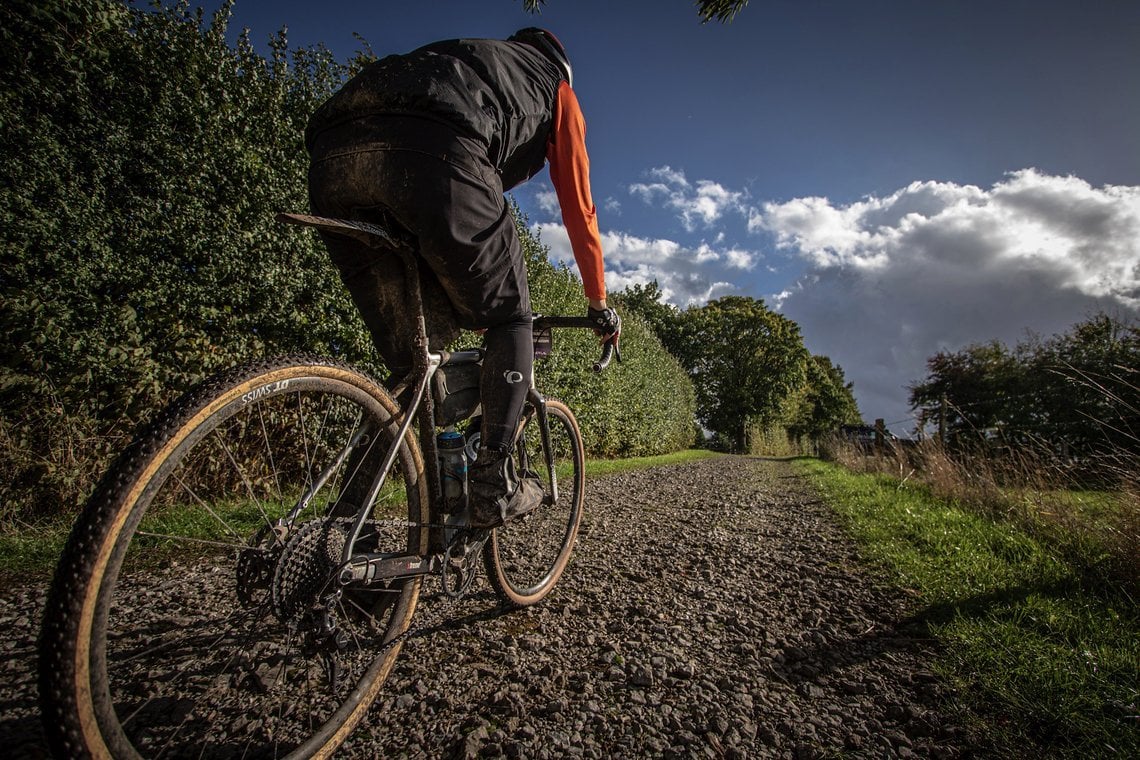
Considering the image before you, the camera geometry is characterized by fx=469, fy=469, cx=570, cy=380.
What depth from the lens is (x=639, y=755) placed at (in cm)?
146

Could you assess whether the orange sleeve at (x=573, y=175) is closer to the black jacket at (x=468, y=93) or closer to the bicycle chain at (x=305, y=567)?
the black jacket at (x=468, y=93)

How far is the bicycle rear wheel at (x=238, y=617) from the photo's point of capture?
0.89 meters

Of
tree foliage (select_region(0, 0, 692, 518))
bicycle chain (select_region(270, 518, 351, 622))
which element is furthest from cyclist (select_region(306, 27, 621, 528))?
tree foliage (select_region(0, 0, 692, 518))

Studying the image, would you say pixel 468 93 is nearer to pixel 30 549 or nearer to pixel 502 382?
pixel 502 382

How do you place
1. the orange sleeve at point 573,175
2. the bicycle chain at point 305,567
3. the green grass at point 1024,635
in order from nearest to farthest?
the bicycle chain at point 305,567, the green grass at point 1024,635, the orange sleeve at point 573,175

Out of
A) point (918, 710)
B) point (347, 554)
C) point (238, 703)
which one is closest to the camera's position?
point (347, 554)

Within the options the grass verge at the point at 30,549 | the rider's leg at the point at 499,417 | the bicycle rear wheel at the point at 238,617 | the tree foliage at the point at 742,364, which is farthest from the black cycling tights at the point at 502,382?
the tree foliage at the point at 742,364

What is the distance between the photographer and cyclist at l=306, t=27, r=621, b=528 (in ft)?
4.90

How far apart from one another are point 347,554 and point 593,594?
1.67 meters

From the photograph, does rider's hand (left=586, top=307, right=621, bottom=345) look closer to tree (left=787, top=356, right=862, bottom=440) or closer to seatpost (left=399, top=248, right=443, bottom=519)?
seatpost (left=399, top=248, right=443, bottom=519)

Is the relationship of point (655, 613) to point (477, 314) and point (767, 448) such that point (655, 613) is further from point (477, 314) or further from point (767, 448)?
point (767, 448)

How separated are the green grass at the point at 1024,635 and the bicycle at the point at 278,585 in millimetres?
1915

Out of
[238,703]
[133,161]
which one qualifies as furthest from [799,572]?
[133,161]

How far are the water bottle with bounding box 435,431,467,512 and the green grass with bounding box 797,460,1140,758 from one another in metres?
1.94
